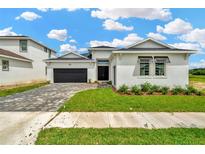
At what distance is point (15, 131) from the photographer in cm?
505

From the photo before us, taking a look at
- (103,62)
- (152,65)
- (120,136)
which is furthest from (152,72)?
(103,62)

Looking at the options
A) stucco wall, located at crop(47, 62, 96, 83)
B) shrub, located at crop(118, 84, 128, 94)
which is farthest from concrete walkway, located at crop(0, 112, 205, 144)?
stucco wall, located at crop(47, 62, 96, 83)

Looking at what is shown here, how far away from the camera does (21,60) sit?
20.4 meters

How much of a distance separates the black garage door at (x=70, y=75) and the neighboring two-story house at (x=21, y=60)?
3732 millimetres

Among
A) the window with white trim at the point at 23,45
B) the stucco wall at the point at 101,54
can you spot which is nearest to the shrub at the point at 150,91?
the stucco wall at the point at 101,54

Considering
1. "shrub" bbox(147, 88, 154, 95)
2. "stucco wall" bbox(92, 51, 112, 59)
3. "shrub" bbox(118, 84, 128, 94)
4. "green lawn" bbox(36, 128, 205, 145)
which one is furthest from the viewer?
"stucco wall" bbox(92, 51, 112, 59)

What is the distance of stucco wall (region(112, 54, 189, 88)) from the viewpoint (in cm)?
1417

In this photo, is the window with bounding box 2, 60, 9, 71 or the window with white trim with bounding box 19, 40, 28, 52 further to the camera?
the window with white trim with bounding box 19, 40, 28, 52

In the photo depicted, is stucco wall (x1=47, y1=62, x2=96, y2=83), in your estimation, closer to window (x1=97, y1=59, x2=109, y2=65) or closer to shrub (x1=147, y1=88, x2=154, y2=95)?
window (x1=97, y1=59, x2=109, y2=65)

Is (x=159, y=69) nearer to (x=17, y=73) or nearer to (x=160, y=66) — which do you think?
(x=160, y=66)

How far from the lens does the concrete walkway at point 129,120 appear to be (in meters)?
5.62

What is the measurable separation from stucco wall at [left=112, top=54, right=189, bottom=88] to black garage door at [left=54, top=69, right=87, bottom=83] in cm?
1035
